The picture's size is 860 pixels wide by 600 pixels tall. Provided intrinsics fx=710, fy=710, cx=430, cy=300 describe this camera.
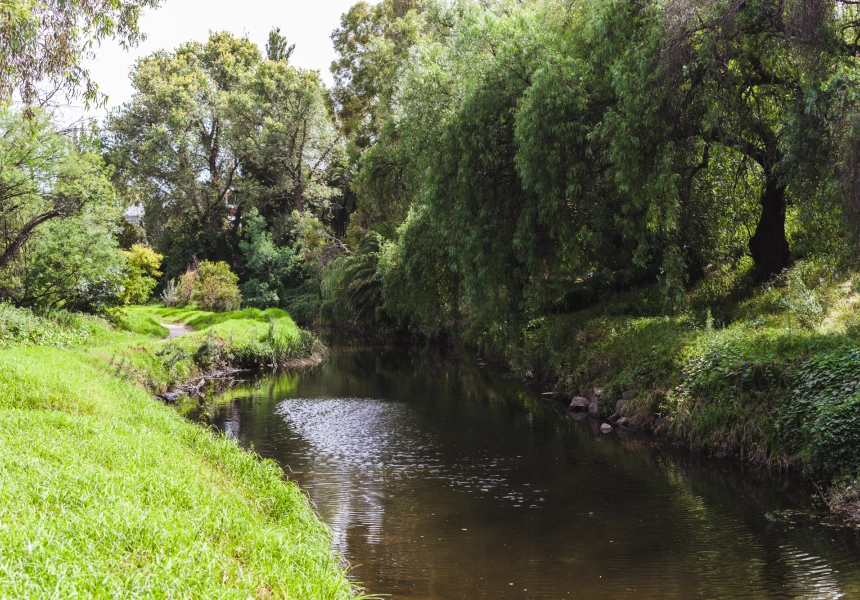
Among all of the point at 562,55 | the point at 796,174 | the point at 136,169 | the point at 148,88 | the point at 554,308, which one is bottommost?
the point at 554,308

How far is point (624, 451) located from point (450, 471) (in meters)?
3.25

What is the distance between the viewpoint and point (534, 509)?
9602 mm

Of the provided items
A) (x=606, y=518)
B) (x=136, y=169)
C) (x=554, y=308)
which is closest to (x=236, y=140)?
(x=136, y=169)

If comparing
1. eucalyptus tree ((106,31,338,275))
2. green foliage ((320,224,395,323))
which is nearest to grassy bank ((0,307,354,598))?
green foliage ((320,224,395,323))

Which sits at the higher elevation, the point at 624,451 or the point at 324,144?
the point at 324,144

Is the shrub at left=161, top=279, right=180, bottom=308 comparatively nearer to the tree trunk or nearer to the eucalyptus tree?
the eucalyptus tree

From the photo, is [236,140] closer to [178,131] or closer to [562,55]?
[178,131]

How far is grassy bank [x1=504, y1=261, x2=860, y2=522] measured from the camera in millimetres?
9453

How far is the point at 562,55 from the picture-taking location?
50.9ft

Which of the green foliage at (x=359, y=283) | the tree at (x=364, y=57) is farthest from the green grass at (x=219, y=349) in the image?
the tree at (x=364, y=57)

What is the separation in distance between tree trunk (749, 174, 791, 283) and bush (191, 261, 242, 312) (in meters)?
25.7

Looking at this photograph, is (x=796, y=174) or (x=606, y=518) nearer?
(x=606, y=518)

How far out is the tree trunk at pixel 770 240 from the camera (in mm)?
15578

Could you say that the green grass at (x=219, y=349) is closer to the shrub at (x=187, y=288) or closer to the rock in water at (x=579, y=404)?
the shrub at (x=187, y=288)
